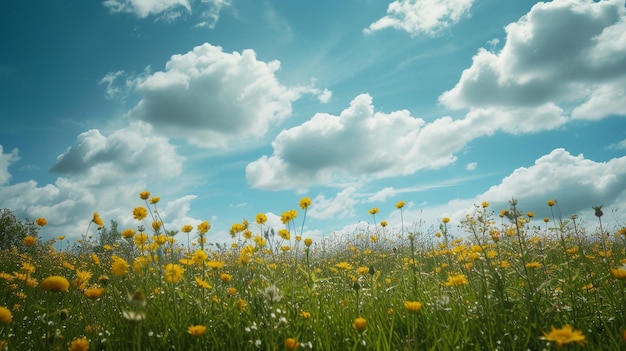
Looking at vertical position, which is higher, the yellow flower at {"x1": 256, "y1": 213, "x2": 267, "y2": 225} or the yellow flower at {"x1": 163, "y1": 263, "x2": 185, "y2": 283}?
the yellow flower at {"x1": 256, "y1": 213, "x2": 267, "y2": 225}

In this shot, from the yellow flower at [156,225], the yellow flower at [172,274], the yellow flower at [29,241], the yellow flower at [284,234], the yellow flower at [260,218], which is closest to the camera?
the yellow flower at [172,274]

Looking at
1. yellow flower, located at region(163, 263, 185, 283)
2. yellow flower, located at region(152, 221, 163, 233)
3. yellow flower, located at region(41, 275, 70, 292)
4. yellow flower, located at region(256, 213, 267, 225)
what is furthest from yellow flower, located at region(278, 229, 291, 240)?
yellow flower, located at region(41, 275, 70, 292)

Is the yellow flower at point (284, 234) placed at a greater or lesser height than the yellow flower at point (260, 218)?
lesser

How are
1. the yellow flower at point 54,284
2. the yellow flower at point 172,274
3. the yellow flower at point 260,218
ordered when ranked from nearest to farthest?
the yellow flower at point 54,284 < the yellow flower at point 172,274 < the yellow flower at point 260,218

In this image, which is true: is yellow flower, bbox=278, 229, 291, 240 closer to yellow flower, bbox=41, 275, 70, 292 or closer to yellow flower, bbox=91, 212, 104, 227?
yellow flower, bbox=91, 212, 104, 227

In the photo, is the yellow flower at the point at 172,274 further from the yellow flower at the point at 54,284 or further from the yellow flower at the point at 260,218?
the yellow flower at the point at 260,218

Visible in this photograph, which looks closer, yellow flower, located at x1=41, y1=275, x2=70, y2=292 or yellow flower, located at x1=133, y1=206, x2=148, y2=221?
yellow flower, located at x1=41, y1=275, x2=70, y2=292

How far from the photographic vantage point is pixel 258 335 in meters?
2.24

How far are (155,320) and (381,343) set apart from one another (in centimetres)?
143

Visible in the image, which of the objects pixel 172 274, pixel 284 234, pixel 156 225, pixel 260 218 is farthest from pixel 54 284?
pixel 284 234

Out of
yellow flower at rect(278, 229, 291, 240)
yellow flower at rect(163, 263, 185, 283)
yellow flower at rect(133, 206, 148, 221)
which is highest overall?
yellow flower at rect(133, 206, 148, 221)

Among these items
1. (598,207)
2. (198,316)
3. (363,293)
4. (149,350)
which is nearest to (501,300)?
(363,293)

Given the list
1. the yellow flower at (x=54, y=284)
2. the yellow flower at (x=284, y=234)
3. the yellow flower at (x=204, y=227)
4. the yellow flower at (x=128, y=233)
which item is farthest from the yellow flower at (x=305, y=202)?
the yellow flower at (x=54, y=284)

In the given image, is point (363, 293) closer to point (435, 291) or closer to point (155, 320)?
point (435, 291)
